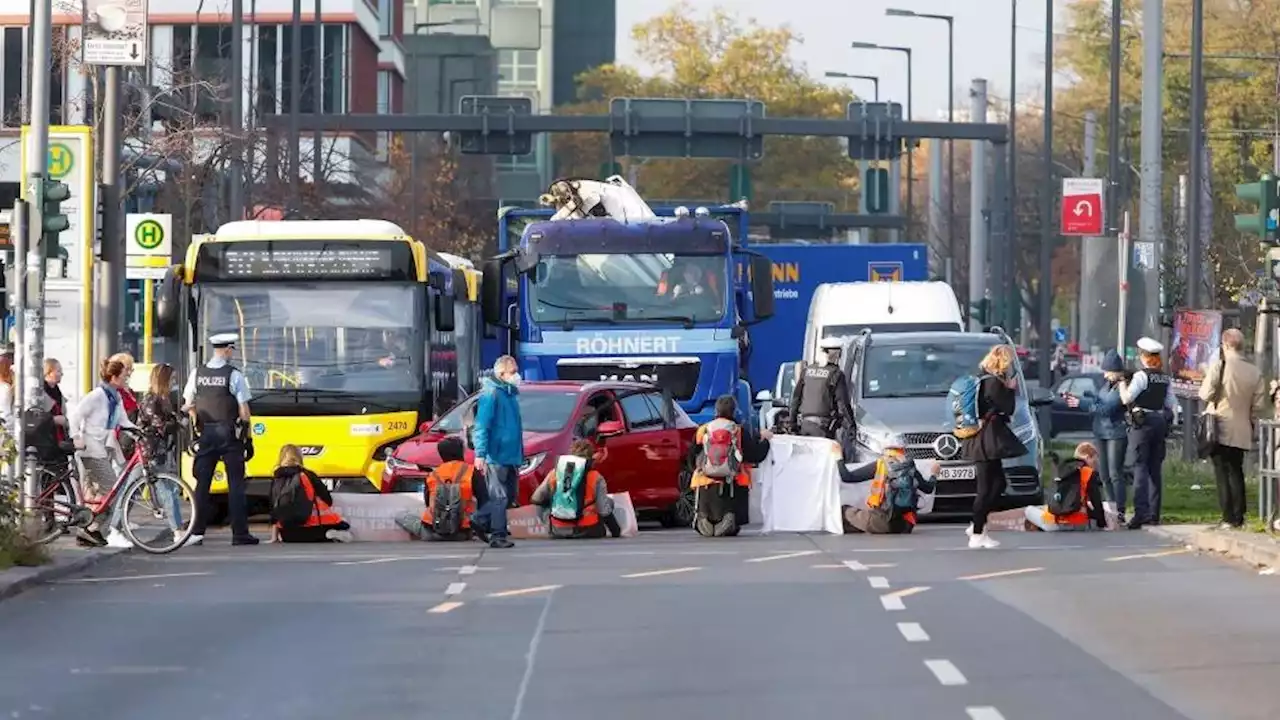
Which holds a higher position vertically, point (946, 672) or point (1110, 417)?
point (1110, 417)

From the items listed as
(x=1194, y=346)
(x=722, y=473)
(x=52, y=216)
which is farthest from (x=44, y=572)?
(x=1194, y=346)

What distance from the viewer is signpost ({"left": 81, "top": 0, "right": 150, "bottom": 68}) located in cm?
2667

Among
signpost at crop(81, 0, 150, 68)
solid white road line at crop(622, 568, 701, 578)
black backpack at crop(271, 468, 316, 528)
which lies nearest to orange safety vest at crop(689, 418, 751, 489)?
black backpack at crop(271, 468, 316, 528)

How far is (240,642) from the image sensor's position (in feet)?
51.5

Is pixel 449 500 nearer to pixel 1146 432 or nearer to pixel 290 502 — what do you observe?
pixel 290 502

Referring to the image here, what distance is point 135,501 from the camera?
77.7 feet

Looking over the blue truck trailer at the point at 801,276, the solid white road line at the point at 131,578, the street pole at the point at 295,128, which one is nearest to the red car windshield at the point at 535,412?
the solid white road line at the point at 131,578

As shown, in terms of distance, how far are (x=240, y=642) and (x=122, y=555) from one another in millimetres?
7617

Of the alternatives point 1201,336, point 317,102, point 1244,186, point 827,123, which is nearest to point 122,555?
point 1244,186

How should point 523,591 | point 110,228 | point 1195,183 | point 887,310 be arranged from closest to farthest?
point 523,591, point 110,228, point 887,310, point 1195,183

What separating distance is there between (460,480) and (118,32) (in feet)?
19.2

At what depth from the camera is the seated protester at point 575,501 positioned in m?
25.9

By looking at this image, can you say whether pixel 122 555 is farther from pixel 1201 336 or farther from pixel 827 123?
pixel 827 123

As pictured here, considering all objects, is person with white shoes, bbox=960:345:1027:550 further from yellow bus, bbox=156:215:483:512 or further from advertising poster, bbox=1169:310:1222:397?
advertising poster, bbox=1169:310:1222:397
